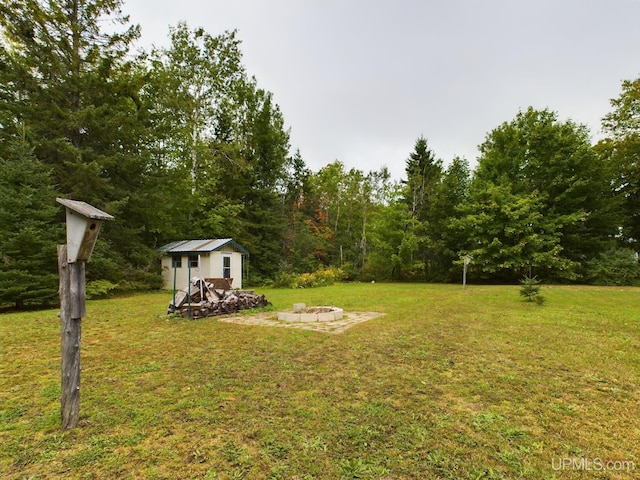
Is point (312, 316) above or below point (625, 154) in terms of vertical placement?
below

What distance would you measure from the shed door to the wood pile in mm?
6091

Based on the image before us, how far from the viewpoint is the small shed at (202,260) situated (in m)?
14.5

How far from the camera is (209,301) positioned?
7.98m

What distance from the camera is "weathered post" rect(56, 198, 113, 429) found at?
8.27ft

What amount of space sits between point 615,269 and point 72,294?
22.4m

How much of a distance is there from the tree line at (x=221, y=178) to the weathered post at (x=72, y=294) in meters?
8.50

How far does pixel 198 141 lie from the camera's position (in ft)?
58.1

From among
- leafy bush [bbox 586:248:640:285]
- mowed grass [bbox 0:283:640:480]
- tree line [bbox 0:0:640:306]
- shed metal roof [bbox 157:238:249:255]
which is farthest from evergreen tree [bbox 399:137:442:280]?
mowed grass [bbox 0:283:640:480]

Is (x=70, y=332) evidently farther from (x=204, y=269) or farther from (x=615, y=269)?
(x=615, y=269)

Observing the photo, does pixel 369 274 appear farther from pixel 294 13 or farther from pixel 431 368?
pixel 431 368

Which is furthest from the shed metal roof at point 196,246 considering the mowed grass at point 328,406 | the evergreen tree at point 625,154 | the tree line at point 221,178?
the evergreen tree at point 625,154

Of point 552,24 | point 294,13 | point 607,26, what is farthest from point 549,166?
point 294,13

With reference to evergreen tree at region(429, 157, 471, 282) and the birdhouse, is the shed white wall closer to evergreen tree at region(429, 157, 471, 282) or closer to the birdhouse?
the birdhouse

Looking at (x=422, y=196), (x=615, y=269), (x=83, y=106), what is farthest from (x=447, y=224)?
(x=83, y=106)
